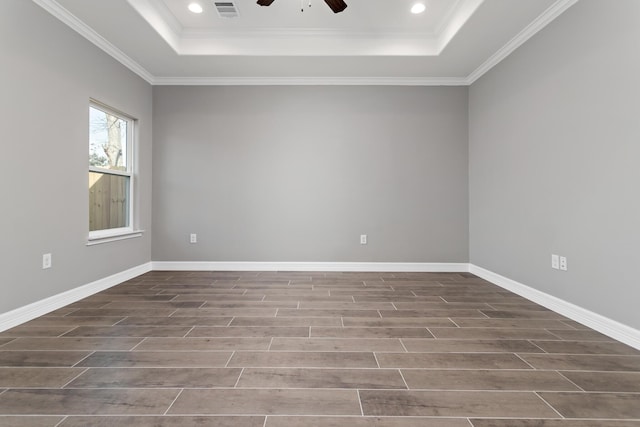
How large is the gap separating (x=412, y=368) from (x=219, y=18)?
3595 mm

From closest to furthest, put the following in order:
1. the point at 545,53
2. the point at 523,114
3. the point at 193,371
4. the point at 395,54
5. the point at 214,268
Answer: the point at 193,371 < the point at 545,53 < the point at 523,114 < the point at 395,54 < the point at 214,268

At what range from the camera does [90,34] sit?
293cm

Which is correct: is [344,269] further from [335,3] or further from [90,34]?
[90,34]

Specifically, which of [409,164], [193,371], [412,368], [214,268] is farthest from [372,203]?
[193,371]

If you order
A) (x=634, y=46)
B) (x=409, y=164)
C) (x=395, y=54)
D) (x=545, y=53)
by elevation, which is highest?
(x=395, y=54)

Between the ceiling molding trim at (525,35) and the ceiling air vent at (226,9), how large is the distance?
2795mm

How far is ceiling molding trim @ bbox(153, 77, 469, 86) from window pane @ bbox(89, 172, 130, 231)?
4.83ft

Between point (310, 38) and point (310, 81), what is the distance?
26.2 inches

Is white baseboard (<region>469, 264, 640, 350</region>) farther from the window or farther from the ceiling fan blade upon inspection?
the window

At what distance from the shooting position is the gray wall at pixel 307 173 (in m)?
4.10

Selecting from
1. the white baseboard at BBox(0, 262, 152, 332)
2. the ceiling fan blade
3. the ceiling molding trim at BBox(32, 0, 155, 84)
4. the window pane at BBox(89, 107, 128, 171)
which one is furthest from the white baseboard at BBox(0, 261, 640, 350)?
the ceiling fan blade

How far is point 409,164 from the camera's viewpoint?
411 centimetres

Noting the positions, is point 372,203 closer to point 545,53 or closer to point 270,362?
point 545,53

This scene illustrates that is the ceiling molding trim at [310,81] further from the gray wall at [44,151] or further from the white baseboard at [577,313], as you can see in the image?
the white baseboard at [577,313]
